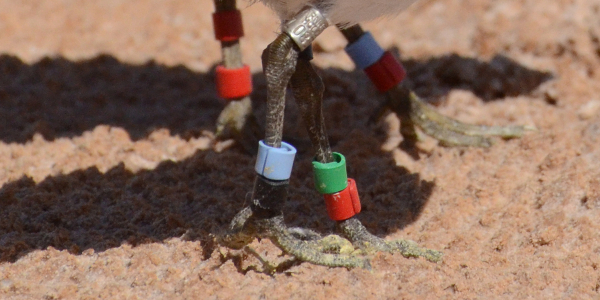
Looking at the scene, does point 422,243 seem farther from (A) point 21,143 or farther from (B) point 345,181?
(A) point 21,143

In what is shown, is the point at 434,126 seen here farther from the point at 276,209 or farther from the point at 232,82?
the point at 276,209

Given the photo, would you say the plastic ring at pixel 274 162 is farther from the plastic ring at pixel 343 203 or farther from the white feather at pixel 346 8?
the white feather at pixel 346 8

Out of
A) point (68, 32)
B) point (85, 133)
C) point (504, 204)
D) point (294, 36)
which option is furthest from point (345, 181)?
point (68, 32)

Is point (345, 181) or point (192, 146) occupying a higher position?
point (345, 181)

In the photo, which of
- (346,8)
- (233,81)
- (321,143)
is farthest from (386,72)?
(346,8)

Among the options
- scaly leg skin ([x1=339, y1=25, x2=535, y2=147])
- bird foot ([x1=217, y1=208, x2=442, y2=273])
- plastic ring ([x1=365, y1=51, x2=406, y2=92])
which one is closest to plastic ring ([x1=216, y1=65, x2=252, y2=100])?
plastic ring ([x1=365, y1=51, x2=406, y2=92])
